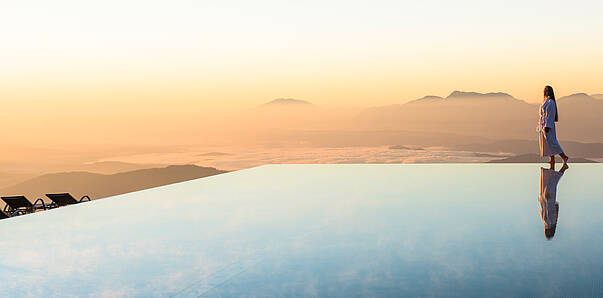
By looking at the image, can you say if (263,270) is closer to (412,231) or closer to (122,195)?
(412,231)

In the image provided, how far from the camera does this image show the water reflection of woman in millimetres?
5371

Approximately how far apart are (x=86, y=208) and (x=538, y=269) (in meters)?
6.20

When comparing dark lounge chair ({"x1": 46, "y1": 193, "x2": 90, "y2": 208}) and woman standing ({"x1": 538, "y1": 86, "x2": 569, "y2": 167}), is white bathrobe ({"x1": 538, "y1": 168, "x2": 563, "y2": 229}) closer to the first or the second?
woman standing ({"x1": 538, "y1": 86, "x2": 569, "y2": 167})

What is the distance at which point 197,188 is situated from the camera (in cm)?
1103

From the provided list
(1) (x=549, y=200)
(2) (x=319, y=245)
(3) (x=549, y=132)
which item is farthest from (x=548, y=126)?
(2) (x=319, y=245)

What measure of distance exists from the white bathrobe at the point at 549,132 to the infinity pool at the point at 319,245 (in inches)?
80.5

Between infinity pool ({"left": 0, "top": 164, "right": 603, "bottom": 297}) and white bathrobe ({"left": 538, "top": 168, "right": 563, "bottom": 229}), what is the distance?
1.4 inches

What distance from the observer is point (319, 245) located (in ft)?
15.4

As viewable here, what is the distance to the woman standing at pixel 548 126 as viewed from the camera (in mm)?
10906

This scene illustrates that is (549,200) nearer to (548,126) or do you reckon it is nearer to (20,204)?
(548,126)

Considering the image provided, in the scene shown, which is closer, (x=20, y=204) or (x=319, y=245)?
(x=319, y=245)

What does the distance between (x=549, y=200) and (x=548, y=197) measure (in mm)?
346

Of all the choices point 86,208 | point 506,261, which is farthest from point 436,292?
point 86,208

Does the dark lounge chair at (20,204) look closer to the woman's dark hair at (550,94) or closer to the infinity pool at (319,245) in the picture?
the infinity pool at (319,245)
